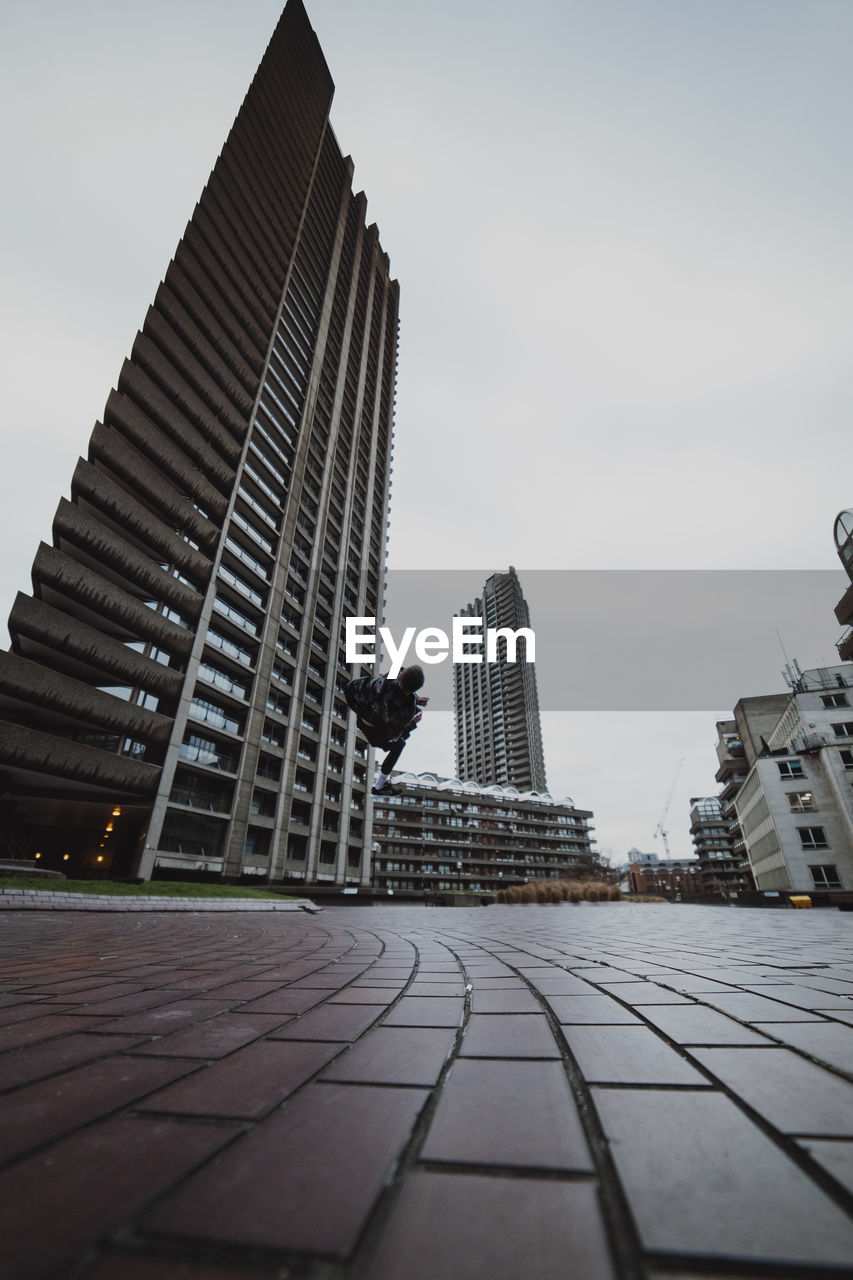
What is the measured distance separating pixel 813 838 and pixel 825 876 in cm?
226

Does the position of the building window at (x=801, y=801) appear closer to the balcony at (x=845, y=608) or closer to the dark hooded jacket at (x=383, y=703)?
the balcony at (x=845, y=608)

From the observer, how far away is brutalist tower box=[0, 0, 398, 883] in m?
24.0

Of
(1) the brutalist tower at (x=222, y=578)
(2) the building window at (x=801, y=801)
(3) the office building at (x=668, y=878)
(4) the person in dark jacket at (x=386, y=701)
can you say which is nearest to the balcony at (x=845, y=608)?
(2) the building window at (x=801, y=801)

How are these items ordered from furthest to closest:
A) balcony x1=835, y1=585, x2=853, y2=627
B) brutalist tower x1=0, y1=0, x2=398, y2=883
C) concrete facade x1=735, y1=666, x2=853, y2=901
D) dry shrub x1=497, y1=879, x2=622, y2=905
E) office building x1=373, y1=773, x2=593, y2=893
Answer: office building x1=373, y1=773, x2=593, y2=893, concrete facade x1=735, y1=666, x2=853, y2=901, balcony x1=835, y1=585, x2=853, y2=627, brutalist tower x1=0, y1=0, x2=398, y2=883, dry shrub x1=497, y1=879, x2=622, y2=905

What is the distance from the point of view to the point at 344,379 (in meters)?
49.3

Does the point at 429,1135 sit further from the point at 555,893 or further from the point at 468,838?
the point at 468,838

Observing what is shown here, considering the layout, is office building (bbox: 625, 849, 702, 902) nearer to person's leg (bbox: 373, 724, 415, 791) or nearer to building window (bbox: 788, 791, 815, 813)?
building window (bbox: 788, 791, 815, 813)

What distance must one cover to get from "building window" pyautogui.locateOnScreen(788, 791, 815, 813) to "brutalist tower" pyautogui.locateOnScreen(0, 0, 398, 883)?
30.7 meters

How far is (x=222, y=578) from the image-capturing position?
3072 centimetres

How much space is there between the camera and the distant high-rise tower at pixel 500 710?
4409 inches

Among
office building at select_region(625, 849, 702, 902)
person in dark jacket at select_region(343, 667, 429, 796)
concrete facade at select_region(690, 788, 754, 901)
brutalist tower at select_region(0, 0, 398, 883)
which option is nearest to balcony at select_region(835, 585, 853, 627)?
brutalist tower at select_region(0, 0, 398, 883)

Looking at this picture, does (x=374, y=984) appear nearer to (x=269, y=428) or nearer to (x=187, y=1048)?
(x=187, y=1048)

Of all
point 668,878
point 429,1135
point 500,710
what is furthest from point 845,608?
point 668,878

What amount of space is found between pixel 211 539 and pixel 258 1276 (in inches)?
1305
